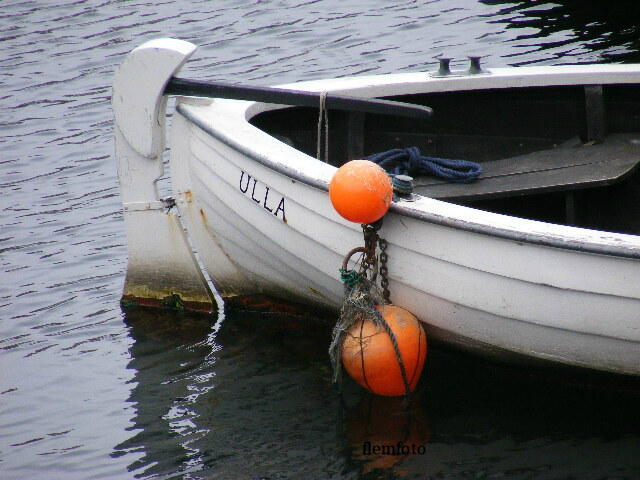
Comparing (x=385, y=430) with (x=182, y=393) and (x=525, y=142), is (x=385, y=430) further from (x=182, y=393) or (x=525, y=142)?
(x=525, y=142)

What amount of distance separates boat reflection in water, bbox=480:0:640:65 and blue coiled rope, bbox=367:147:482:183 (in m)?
4.88

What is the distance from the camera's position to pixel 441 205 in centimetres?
430

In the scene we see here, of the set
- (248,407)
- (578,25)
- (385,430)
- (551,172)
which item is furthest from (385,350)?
(578,25)

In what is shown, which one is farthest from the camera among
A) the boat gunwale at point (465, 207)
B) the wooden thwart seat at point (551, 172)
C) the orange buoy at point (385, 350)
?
the wooden thwart seat at point (551, 172)

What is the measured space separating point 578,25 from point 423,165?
6.12 m

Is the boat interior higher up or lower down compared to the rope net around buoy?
higher up

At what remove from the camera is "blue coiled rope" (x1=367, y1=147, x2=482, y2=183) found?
531 centimetres

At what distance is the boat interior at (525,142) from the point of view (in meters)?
5.20

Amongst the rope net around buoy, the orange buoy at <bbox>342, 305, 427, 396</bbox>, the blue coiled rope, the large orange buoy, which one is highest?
the blue coiled rope

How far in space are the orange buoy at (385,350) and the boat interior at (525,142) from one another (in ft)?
2.98

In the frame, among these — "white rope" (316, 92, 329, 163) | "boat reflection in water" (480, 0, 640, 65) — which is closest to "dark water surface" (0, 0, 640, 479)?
"white rope" (316, 92, 329, 163)

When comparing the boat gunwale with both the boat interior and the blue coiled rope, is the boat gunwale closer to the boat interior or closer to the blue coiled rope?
the boat interior

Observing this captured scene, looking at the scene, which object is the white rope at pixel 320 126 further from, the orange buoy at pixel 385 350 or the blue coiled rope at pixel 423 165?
the orange buoy at pixel 385 350

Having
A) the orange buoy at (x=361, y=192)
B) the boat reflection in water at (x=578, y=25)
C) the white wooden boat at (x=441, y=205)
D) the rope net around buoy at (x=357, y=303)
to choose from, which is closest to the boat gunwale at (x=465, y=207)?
the white wooden boat at (x=441, y=205)
